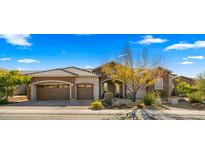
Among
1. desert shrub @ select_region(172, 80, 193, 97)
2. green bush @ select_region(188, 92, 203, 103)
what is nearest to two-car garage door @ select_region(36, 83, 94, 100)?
green bush @ select_region(188, 92, 203, 103)

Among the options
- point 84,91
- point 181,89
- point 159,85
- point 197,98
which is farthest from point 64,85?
point 181,89

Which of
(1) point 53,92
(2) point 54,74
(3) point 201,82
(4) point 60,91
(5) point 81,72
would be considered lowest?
(1) point 53,92

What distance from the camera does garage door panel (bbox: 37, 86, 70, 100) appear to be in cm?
2377

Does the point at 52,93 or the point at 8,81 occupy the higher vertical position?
the point at 8,81

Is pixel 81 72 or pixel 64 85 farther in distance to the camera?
pixel 81 72

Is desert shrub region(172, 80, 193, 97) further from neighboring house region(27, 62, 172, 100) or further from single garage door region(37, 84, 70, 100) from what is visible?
single garage door region(37, 84, 70, 100)

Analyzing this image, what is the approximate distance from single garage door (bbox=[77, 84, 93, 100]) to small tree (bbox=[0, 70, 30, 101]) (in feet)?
18.5

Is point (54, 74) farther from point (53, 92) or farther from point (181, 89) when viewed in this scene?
point (181, 89)

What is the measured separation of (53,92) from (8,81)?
5.13m

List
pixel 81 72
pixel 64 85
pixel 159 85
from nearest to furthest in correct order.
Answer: pixel 64 85 → pixel 81 72 → pixel 159 85

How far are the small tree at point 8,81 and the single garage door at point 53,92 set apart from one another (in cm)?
291

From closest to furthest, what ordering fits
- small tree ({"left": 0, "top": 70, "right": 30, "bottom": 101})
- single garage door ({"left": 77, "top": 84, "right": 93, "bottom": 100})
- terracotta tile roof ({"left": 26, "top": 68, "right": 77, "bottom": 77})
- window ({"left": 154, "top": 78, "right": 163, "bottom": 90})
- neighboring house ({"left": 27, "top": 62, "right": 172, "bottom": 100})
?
small tree ({"left": 0, "top": 70, "right": 30, "bottom": 101}), terracotta tile roof ({"left": 26, "top": 68, "right": 77, "bottom": 77}), neighboring house ({"left": 27, "top": 62, "right": 172, "bottom": 100}), single garage door ({"left": 77, "top": 84, "right": 93, "bottom": 100}), window ({"left": 154, "top": 78, "right": 163, "bottom": 90})

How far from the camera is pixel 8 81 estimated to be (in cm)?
2016
